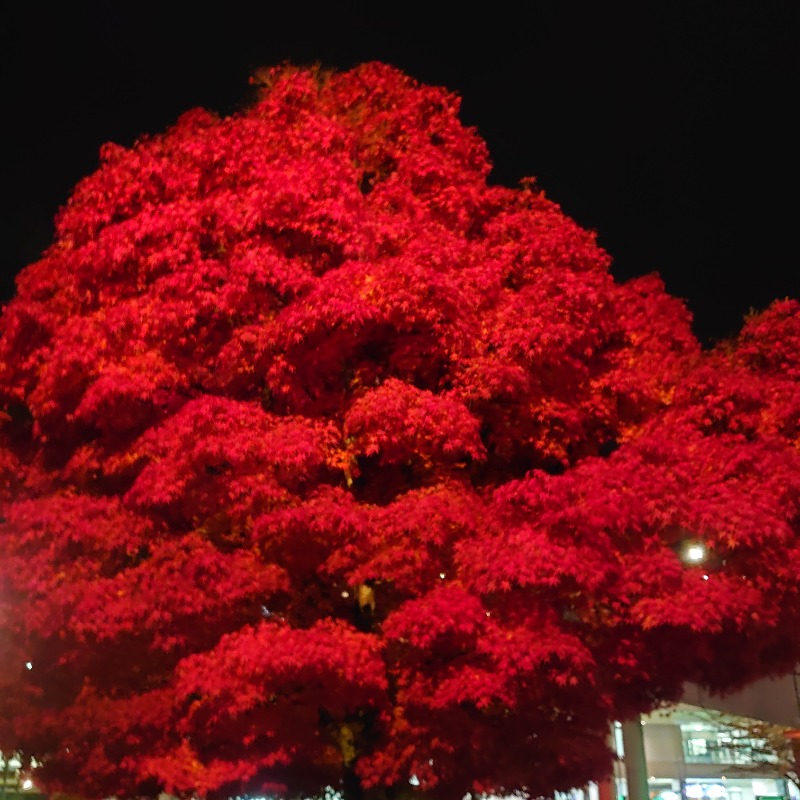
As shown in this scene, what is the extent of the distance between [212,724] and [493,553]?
3.04 meters

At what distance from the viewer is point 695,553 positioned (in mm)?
9016

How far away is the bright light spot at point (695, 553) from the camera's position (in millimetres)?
8773

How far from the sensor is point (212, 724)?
789 cm

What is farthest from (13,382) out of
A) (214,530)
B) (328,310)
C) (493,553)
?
(493,553)

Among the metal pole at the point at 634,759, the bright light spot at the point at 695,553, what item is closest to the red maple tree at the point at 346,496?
the bright light spot at the point at 695,553

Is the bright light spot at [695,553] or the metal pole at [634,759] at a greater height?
the bright light spot at [695,553]

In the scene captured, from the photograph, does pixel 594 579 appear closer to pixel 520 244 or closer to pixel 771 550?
pixel 771 550

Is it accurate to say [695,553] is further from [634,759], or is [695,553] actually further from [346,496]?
[634,759]

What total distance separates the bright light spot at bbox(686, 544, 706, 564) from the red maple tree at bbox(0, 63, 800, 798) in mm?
231

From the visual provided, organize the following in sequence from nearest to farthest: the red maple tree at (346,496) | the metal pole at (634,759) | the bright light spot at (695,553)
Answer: the red maple tree at (346,496)
the bright light spot at (695,553)
the metal pole at (634,759)

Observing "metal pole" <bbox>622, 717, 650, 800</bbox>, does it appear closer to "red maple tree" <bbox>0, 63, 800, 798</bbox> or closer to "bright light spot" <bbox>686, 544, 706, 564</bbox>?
"red maple tree" <bbox>0, 63, 800, 798</bbox>

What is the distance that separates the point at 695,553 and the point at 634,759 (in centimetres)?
736

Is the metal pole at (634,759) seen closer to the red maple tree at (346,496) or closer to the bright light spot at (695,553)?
the red maple tree at (346,496)

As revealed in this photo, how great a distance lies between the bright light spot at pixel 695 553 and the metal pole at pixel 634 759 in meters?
5.60
